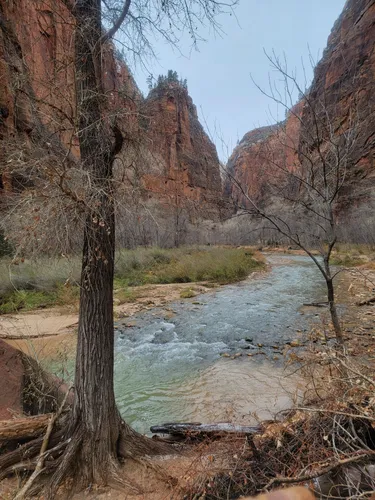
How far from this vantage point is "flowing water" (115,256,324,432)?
4.22 m

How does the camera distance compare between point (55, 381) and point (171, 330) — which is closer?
point (55, 381)

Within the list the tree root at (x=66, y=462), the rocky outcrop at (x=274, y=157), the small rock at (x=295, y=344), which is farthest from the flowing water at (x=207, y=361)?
the rocky outcrop at (x=274, y=157)

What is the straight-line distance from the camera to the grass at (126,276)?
33.5 feet

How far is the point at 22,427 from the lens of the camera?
7.81 feet

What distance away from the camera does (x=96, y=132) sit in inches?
95.2

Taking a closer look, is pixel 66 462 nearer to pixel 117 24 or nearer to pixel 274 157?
pixel 117 24

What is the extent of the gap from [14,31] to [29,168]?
1964 millimetres

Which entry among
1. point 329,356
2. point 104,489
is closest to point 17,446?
point 104,489

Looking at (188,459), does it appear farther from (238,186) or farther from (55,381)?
(238,186)

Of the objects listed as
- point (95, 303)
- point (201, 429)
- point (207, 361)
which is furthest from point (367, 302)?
point (95, 303)

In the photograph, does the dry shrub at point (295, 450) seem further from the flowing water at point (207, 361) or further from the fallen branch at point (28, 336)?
the fallen branch at point (28, 336)

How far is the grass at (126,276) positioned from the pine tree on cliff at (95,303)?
465 mm

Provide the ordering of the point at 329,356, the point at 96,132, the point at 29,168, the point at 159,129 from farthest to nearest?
1. the point at 159,129
2. the point at 96,132
3. the point at 329,356
4. the point at 29,168

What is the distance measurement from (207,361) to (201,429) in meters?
3.16
